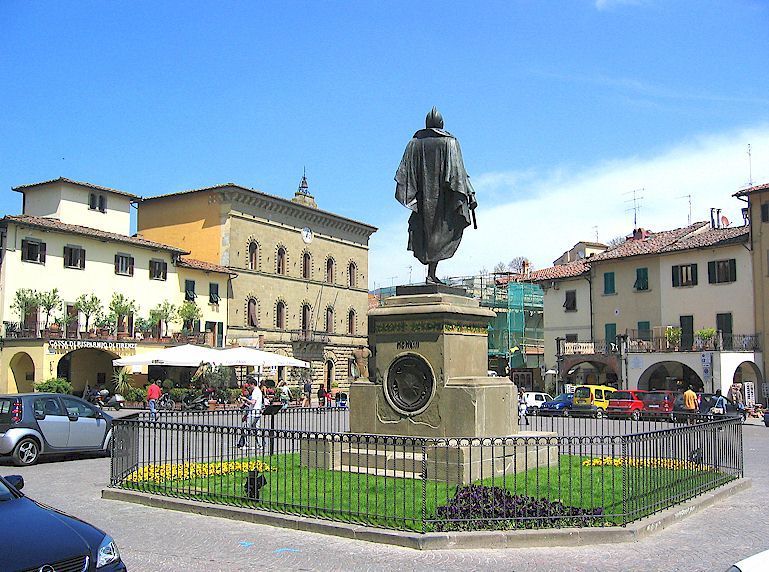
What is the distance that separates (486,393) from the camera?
1226 cm

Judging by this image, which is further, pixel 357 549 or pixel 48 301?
pixel 48 301

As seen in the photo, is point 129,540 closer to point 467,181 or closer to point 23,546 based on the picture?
point 23,546

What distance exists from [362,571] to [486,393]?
4.75 m

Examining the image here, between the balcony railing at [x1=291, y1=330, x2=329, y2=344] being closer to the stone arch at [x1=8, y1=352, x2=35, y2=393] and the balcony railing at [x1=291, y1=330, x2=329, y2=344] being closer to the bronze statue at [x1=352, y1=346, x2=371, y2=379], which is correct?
the stone arch at [x1=8, y1=352, x2=35, y2=393]

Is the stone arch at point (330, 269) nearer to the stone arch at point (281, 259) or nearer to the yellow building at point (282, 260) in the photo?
the yellow building at point (282, 260)

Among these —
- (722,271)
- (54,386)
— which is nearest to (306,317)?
(54,386)

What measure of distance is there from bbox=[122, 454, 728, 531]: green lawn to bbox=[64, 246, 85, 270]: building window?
107 feet

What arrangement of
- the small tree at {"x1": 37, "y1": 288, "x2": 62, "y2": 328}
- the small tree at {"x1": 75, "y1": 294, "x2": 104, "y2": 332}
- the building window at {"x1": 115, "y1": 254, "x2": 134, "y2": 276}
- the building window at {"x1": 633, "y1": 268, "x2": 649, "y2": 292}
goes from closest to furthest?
the small tree at {"x1": 37, "y1": 288, "x2": 62, "y2": 328}, the small tree at {"x1": 75, "y1": 294, "x2": 104, "y2": 332}, the building window at {"x1": 115, "y1": 254, "x2": 134, "y2": 276}, the building window at {"x1": 633, "y1": 268, "x2": 649, "y2": 292}

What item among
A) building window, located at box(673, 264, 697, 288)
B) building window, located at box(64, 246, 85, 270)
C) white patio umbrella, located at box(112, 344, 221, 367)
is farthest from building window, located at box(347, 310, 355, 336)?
white patio umbrella, located at box(112, 344, 221, 367)

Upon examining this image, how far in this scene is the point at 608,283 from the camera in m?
50.2

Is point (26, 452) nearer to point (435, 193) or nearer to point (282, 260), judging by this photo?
point (435, 193)

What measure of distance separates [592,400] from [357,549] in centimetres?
3028

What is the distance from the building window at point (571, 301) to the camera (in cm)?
5272

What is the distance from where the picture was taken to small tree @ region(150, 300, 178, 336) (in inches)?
1838
